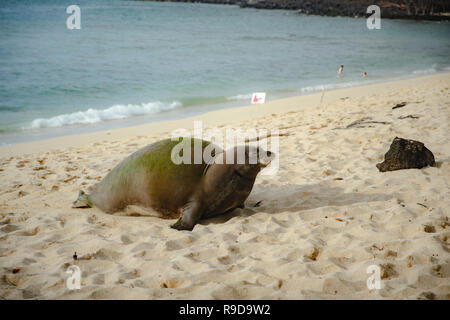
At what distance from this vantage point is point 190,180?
336 cm

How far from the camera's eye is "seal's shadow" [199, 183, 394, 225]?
3648 mm

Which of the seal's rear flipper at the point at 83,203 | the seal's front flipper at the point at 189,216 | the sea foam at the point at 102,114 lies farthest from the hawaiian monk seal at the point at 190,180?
the sea foam at the point at 102,114

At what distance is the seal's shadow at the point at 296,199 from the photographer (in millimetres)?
3648

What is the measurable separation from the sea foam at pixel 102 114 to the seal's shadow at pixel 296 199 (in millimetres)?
7406

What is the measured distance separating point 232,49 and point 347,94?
576 inches

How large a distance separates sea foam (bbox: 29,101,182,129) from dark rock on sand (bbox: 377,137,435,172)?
8.10 meters

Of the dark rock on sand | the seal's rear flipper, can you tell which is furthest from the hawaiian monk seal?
the dark rock on sand

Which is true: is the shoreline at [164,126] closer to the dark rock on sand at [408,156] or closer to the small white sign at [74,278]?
the dark rock on sand at [408,156]

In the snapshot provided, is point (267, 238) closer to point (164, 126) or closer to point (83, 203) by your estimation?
point (83, 203)

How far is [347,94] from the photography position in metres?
12.9

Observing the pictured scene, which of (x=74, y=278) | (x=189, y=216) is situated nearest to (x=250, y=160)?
(x=189, y=216)

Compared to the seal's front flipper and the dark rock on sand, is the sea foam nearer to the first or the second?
the seal's front flipper

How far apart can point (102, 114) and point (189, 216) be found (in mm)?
8307

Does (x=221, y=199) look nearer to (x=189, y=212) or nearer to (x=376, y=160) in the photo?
(x=189, y=212)
